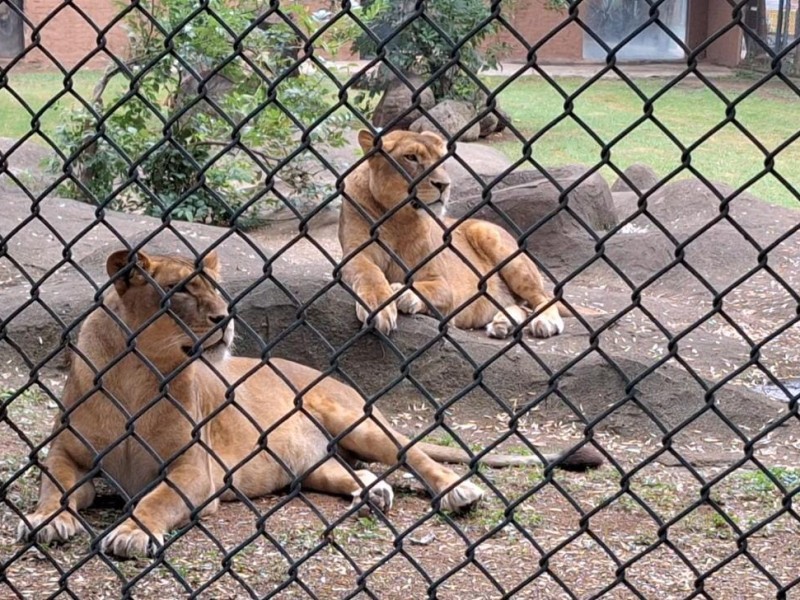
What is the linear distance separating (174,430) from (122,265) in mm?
1177

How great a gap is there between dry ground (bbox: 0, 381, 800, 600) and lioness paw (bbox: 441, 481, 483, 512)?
47mm

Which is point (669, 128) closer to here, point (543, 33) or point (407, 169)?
point (543, 33)

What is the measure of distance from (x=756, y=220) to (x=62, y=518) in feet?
27.1

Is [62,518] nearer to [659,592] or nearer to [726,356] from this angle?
[659,592]

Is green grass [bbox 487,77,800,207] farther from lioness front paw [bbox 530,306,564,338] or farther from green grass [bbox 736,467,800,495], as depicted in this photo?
green grass [bbox 736,467,800,495]

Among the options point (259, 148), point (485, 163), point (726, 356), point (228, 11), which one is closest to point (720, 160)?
point (485, 163)

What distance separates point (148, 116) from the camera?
12.0 metres

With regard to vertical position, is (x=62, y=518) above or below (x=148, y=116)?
above

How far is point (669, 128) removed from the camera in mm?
20359

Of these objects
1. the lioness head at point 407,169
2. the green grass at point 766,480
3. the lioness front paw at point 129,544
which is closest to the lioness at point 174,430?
the lioness front paw at point 129,544

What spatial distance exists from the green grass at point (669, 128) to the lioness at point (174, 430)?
9.80m

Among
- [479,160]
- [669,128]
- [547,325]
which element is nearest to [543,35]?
[669,128]

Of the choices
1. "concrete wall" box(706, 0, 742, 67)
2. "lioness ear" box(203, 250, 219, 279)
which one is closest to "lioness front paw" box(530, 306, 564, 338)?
"lioness ear" box(203, 250, 219, 279)

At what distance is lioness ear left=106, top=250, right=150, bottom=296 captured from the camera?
11.8 ft
